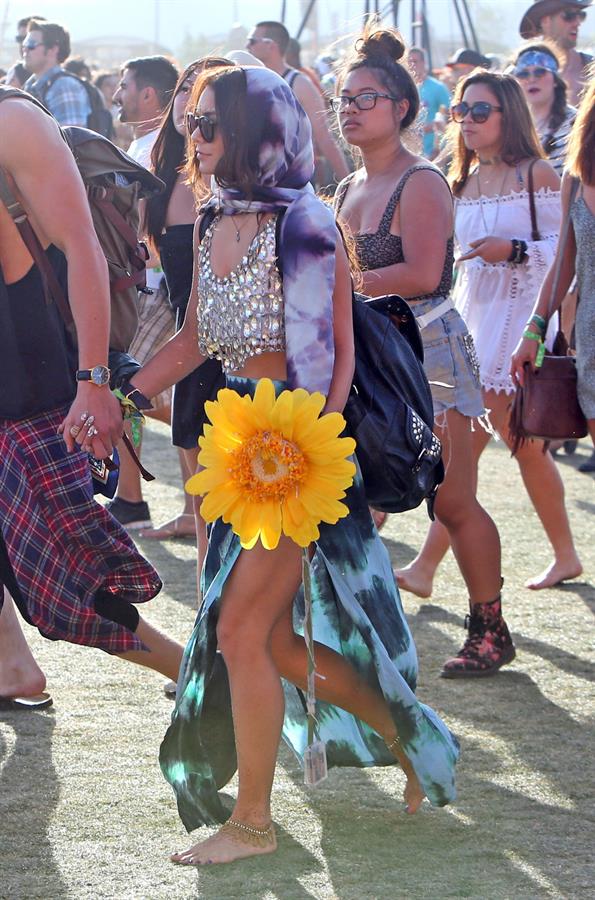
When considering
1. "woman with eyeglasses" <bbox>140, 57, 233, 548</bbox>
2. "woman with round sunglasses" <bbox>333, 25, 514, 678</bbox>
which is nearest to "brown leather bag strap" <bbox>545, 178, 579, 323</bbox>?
"woman with round sunglasses" <bbox>333, 25, 514, 678</bbox>

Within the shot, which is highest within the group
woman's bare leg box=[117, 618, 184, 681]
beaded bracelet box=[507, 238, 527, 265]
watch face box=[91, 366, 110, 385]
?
beaded bracelet box=[507, 238, 527, 265]

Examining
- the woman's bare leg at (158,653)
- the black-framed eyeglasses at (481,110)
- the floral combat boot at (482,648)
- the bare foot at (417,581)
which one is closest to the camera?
the woman's bare leg at (158,653)

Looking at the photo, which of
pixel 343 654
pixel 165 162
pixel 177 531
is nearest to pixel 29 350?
pixel 343 654

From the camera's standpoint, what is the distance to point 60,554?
11.2 feet

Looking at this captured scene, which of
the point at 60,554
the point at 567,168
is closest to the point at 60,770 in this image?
the point at 60,554

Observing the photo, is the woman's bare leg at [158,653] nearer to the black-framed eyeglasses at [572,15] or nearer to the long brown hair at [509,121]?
the long brown hair at [509,121]

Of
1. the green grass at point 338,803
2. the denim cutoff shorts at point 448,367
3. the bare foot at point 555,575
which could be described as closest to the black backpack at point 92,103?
the bare foot at point 555,575

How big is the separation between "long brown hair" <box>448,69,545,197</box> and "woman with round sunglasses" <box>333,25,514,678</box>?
81 cm

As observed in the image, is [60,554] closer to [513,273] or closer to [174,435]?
[174,435]

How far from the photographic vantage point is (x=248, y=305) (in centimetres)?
308

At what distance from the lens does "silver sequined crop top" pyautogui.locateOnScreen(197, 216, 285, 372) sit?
306 centimetres

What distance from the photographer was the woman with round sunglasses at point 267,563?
302 centimetres

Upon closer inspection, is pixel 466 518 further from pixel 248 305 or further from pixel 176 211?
pixel 248 305

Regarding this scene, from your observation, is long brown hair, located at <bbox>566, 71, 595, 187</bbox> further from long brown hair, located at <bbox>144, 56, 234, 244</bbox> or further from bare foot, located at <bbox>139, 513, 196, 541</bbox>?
bare foot, located at <bbox>139, 513, 196, 541</bbox>
